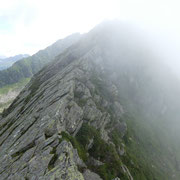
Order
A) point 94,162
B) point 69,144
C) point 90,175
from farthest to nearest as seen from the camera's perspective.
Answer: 1. point 94,162
2. point 69,144
3. point 90,175

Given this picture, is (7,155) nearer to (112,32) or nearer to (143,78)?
(143,78)

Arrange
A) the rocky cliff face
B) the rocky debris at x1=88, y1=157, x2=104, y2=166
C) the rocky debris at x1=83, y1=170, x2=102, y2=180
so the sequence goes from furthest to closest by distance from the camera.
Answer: the rocky debris at x1=88, y1=157, x2=104, y2=166 < the rocky debris at x1=83, y1=170, x2=102, y2=180 < the rocky cliff face

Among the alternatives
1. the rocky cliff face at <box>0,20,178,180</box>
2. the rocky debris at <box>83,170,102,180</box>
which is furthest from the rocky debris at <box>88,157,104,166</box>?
the rocky debris at <box>83,170,102,180</box>

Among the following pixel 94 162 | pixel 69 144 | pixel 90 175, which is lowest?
pixel 94 162

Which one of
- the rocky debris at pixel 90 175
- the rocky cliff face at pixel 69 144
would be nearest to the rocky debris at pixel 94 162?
the rocky cliff face at pixel 69 144

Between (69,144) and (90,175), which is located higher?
(69,144)

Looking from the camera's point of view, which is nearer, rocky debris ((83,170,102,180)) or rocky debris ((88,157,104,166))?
rocky debris ((83,170,102,180))

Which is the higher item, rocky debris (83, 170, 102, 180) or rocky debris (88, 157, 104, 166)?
rocky debris (83, 170, 102, 180)

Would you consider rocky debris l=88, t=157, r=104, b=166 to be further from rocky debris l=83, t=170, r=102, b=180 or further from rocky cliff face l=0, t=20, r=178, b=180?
rocky debris l=83, t=170, r=102, b=180

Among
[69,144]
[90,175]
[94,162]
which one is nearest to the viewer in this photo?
[90,175]

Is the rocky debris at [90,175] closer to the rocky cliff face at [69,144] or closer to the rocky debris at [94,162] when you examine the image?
the rocky cliff face at [69,144]

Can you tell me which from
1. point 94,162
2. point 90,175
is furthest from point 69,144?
point 94,162

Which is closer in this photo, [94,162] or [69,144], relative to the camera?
[69,144]

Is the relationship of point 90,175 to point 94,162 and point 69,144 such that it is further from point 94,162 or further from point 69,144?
point 69,144
